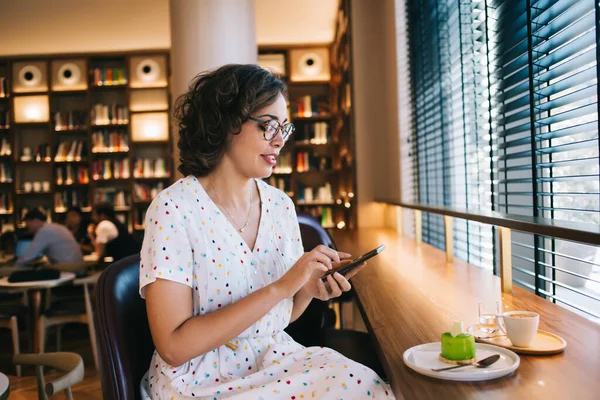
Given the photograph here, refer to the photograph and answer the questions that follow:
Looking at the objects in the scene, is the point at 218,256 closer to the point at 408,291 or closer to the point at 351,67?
the point at 408,291

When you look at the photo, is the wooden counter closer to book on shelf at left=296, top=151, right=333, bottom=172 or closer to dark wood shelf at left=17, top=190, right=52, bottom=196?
book on shelf at left=296, top=151, right=333, bottom=172

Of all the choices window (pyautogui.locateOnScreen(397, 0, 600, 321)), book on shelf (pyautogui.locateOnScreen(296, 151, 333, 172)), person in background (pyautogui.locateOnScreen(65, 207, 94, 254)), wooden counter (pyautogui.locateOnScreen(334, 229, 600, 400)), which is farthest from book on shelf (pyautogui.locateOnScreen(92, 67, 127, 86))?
wooden counter (pyautogui.locateOnScreen(334, 229, 600, 400))

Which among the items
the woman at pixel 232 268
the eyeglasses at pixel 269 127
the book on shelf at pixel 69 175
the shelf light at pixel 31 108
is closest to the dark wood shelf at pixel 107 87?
the shelf light at pixel 31 108

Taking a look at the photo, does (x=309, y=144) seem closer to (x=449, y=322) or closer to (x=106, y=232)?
(x=106, y=232)

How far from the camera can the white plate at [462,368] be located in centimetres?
106

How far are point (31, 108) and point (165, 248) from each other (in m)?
7.71

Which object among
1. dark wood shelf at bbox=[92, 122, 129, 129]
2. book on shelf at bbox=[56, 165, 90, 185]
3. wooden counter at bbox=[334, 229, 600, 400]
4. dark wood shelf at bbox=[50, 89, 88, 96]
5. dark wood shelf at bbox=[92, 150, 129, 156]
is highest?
dark wood shelf at bbox=[50, 89, 88, 96]

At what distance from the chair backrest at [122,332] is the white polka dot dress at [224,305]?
59 mm

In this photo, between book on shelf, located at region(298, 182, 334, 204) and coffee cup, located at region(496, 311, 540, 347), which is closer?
coffee cup, located at region(496, 311, 540, 347)

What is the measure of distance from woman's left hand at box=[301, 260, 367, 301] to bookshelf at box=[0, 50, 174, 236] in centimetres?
667

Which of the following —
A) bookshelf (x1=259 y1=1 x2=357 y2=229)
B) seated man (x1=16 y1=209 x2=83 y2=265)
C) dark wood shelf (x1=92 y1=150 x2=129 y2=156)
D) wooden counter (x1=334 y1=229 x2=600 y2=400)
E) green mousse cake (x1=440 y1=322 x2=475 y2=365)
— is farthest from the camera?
dark wood shelf (x1=92 y1=150 x2=129 y2=156)

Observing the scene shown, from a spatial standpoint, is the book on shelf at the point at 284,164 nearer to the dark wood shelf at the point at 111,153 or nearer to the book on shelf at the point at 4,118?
the dark wood shelf at the point at 111,153

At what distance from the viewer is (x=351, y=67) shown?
5.14 meters

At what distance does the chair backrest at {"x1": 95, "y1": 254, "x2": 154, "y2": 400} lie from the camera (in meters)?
1.27
